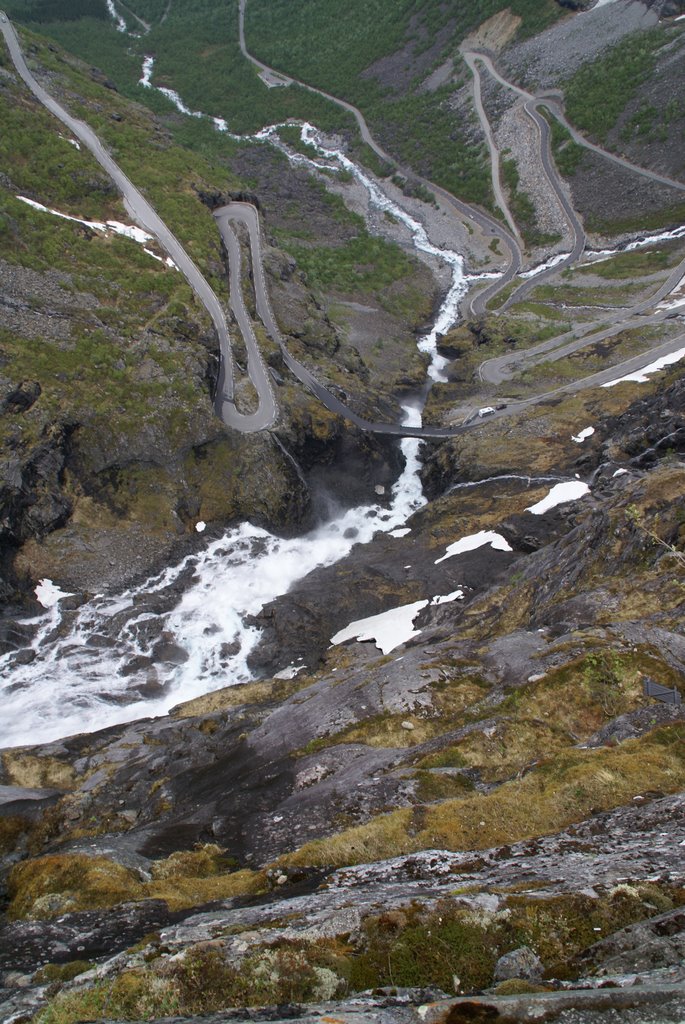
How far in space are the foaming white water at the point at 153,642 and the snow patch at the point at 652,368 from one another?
1269 inches

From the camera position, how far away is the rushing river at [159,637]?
3950 cm

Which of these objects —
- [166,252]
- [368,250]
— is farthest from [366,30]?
[166,252]

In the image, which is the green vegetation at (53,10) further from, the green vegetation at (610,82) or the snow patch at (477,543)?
the snow patch at (477,543)

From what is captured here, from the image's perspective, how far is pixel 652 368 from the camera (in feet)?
213

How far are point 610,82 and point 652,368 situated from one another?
242 ft

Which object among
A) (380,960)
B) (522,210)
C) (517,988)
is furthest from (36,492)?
(522,210)

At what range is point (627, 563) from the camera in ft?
102

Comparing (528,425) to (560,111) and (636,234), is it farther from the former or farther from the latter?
(560,111)

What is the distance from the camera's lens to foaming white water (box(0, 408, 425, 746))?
39344mm

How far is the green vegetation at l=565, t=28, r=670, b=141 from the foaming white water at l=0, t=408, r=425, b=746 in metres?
93.9

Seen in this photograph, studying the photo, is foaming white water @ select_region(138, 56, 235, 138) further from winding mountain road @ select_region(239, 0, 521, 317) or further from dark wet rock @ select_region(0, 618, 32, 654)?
dark wet rock @ select_region(0, 618, 32, 654)

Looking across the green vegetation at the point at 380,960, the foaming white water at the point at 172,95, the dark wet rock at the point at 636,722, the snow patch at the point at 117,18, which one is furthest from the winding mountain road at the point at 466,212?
the green vegetation at the point at 380,960

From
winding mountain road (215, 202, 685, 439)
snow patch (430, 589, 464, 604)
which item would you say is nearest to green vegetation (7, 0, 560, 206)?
winding mountain road (215, 202, 685, 439)

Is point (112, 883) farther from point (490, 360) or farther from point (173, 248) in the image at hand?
point (490, 360)
